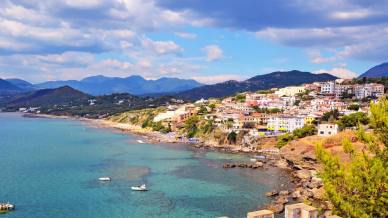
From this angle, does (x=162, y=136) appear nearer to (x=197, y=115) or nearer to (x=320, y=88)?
(x=197, y=115)

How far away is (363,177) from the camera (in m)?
9.69

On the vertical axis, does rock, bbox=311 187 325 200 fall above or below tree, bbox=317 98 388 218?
below

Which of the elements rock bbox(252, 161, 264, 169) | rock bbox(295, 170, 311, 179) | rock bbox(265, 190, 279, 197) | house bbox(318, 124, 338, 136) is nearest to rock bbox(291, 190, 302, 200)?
rock bbox(265, 190, 279, 197)

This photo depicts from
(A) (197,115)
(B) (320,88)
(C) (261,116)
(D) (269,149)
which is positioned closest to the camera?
(D) (269,149)

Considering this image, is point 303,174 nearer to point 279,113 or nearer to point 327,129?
point 327,129

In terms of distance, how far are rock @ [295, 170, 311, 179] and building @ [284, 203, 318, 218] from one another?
135ft

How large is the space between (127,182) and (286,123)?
44.2m

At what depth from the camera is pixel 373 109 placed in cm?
1000

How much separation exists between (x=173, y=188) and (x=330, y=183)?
3466 cm

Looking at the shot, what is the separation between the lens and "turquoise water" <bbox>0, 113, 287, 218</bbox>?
35062mm

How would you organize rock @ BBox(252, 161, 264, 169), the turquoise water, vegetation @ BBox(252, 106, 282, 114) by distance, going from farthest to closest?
vegetation @ BBox(252, 106, 282, 114) → rock @ BBox(252, 161, 264, 169) → the turquoise water

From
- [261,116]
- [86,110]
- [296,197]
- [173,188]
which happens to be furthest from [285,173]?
[86,110]

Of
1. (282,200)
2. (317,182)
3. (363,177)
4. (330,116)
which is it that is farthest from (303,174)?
(363,177)

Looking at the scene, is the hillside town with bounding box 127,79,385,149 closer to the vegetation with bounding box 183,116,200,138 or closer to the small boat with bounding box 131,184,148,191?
the vegetation with bounding box 183,116,200,138
